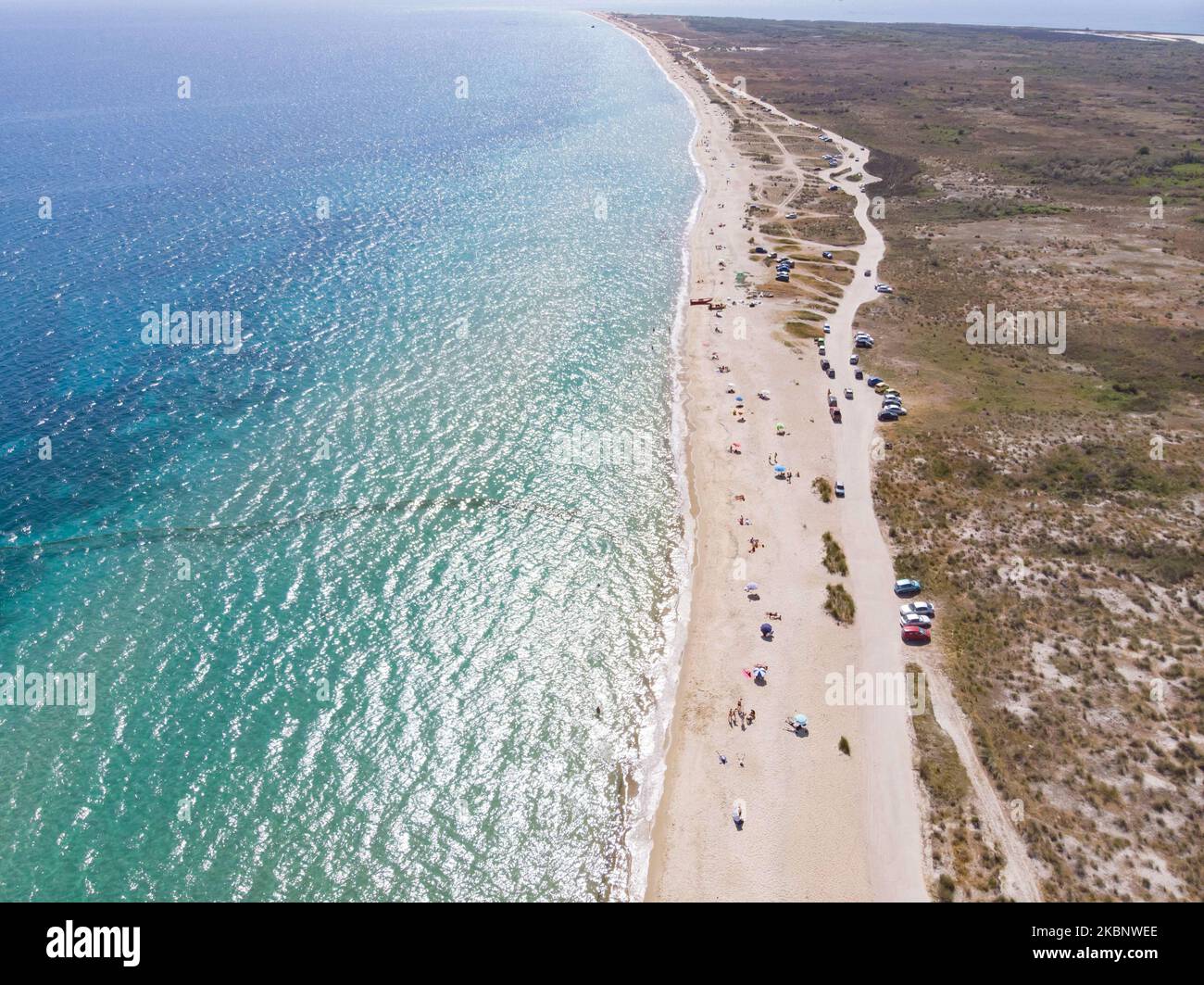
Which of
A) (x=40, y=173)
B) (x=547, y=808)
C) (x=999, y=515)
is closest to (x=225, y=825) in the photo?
(x=547, y=808)

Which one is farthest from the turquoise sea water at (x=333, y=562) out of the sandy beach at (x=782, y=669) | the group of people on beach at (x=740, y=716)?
the group of people on beach at (x=740, y=716)

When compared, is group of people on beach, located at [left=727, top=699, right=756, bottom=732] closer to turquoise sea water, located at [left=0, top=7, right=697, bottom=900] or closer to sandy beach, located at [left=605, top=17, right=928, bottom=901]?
sandy beach, located at [left=605, top=17, right=928, bottom=901]

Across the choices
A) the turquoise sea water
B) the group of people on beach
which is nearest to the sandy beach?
the group of people on beach

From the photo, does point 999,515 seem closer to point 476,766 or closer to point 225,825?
point 476,766

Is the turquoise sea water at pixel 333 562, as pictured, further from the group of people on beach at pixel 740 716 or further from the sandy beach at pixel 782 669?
the group of people on beach at pixel 740 716

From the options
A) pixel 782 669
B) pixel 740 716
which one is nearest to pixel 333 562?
pixel 740 716

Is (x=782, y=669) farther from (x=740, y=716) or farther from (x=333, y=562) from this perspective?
(x=333, y=562)
